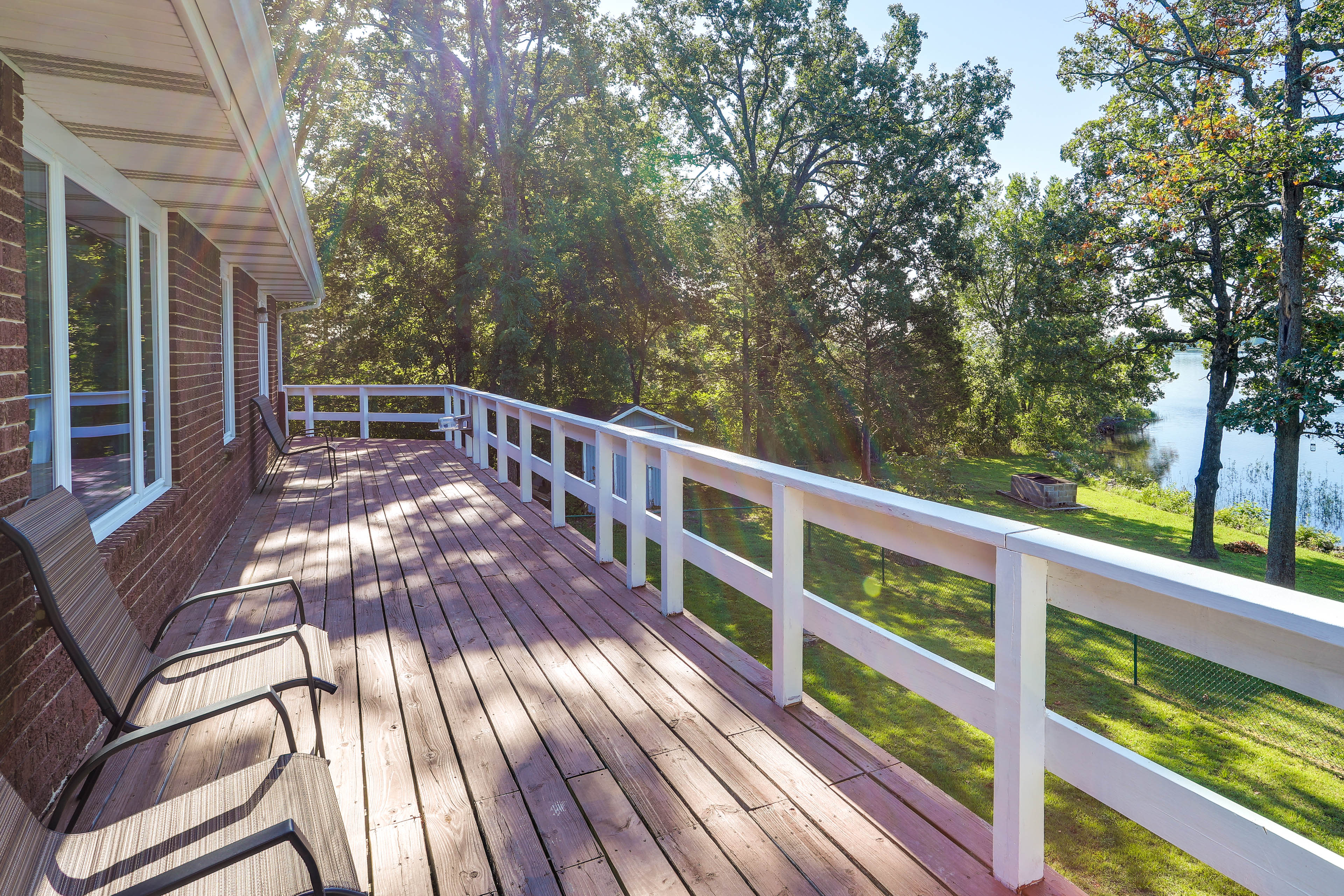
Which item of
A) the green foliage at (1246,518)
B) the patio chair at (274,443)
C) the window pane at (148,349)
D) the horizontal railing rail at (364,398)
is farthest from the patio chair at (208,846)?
the green foliage at (1246,518)

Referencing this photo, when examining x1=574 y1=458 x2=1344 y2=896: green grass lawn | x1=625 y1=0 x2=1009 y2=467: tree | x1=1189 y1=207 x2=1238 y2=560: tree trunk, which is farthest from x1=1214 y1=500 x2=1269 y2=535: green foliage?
x1=625 y1=0 x2=1009 y2=467: tree

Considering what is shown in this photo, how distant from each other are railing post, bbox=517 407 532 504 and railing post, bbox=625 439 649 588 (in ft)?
8.66

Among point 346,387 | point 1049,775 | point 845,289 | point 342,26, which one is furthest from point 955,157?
point 1049,775

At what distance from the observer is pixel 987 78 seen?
2158cm

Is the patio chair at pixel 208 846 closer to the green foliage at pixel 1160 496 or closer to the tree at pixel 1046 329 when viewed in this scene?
the tree at pixel 1046 329

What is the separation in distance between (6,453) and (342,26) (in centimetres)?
1997

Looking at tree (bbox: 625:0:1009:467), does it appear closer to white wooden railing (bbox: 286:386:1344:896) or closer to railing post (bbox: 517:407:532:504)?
railing post (bbox: 517:407:532:504)

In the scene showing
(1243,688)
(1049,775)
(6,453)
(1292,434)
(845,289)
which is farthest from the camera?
(845,289)

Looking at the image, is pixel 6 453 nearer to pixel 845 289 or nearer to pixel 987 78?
pixel 845 289

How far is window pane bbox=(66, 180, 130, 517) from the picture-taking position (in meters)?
3.00

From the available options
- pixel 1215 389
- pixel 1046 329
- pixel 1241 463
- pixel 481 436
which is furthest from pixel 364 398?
pixel 1241 463

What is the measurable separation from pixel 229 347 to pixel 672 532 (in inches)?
206

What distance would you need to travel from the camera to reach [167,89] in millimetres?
2410

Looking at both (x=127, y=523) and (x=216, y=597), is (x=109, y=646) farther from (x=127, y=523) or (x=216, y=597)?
(x=127, y=523)
